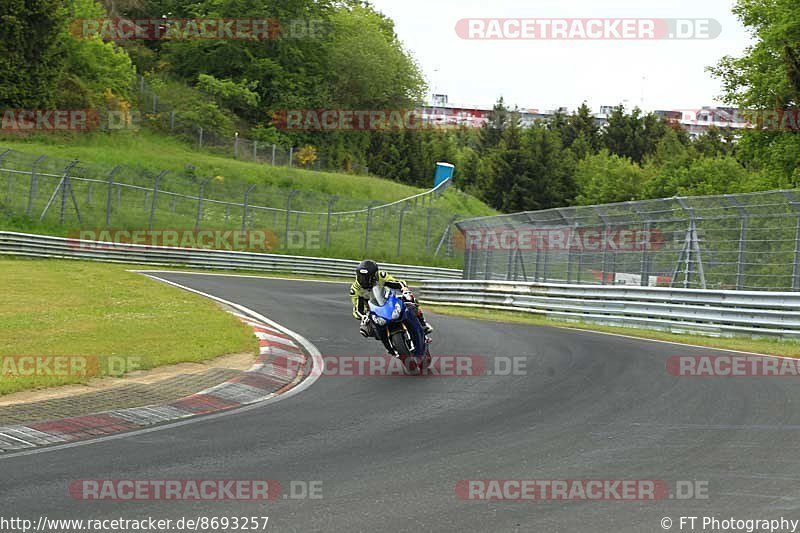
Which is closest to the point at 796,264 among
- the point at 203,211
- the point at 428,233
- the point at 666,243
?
the point at 666,243

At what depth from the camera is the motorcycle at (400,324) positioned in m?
11.2

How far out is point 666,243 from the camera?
792 inches

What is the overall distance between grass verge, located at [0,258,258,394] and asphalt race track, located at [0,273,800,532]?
7.50 ft

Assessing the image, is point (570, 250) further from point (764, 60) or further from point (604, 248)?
point (764, 60)

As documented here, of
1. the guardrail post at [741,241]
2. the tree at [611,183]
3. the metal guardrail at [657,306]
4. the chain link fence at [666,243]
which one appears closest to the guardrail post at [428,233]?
the chain link fence at [666,243]

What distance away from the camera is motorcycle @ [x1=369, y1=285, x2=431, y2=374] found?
11.2 m

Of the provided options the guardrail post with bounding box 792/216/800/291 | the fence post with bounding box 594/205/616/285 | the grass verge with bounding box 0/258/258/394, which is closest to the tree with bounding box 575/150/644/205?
the fence post with bounding box 594/205/616/285

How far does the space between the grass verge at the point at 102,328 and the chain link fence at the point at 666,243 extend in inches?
355

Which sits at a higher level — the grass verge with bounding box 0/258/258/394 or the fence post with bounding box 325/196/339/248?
the fence post with bounding box 325/196/339/248

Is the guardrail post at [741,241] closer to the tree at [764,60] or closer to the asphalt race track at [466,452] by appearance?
the asphalt race track at [466,452]

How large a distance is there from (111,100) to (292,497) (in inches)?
2147

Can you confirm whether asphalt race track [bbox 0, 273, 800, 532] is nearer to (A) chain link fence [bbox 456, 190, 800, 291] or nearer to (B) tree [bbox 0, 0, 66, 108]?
(A) chain link fence [bbox 456, 190, 800, 291]

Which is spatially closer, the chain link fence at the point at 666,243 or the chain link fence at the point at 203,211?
the chain link fence at the point at 666,243

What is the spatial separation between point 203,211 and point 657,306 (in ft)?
82.0
